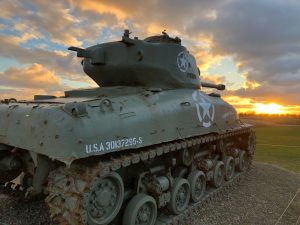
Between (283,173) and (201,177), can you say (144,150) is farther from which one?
(283,173)

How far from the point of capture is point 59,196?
5797mm

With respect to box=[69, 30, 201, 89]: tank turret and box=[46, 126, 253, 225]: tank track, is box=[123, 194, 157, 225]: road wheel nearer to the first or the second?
box=[46, 126, 253, 225]: tank track

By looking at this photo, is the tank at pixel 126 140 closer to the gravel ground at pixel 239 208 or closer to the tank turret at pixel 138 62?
the tank turret at pixel 138 62

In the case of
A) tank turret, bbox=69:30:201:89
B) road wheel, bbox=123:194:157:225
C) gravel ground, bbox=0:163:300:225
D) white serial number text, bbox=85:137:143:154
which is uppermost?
tank turret, bbox=69:30:201:89

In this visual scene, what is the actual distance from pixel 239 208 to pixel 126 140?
4.80 meters

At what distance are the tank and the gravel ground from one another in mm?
430

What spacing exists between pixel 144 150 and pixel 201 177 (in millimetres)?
3353

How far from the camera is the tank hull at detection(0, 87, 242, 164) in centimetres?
566

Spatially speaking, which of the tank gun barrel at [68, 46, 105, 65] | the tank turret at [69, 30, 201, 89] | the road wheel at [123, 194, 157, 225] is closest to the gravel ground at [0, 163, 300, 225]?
the road wheel at [123, 194, 157, 225]

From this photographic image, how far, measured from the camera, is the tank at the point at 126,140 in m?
5.77

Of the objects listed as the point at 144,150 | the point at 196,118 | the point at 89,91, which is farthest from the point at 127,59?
the point at 144,150

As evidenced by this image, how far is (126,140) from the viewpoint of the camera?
6320 mm

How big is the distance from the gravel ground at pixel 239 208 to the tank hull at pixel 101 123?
2.12 meters

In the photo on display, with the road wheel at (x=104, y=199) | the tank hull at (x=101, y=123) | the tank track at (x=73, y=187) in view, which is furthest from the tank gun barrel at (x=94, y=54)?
the road wheel at (x=104, y=199)
